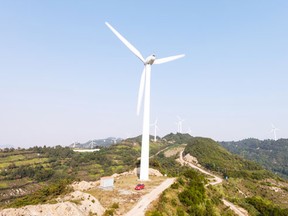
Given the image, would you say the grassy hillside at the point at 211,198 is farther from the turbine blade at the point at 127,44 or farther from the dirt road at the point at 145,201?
the turbine blade at the point at 127,44

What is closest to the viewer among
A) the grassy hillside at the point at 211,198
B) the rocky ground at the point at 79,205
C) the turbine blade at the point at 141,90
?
the rocky ground at the point at 79,205

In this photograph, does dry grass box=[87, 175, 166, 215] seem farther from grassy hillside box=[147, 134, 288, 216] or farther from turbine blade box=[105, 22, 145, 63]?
turbine blade box=[105, 22, 145, 63]

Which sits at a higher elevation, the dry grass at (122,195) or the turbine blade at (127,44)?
the turbine blade at (127,44)

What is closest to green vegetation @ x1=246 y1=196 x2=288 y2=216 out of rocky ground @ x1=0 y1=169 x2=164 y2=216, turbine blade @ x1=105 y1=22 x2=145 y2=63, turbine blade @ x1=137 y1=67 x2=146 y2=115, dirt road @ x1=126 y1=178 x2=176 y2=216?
dirt road @ x1=126 y1=178 x2=176 y2=216

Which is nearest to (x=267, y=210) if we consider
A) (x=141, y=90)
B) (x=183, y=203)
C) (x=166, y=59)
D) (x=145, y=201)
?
(x=183, y=203)

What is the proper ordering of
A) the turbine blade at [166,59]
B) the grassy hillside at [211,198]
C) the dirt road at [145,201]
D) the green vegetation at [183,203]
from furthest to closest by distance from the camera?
the turbine blade at [166,59] < the grassy hillside at [211,198] < the green vegetation at [183,203] < the dirt road at [145,201]

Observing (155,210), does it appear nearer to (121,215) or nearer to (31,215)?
(121,215)

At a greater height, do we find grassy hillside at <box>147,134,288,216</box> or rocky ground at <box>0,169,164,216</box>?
rocky ground at <box>0,169,164,216</box>

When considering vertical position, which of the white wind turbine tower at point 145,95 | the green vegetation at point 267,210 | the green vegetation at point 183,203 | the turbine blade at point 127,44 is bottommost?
the green vegetation at point 267,210

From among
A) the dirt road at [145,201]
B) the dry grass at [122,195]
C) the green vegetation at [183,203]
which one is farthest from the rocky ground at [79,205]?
the green vegetation at [183,203]

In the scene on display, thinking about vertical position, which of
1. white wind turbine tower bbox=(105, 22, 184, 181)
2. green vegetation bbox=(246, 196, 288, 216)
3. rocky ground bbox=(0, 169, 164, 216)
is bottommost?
green vegetation bbox=(246, 196, 288, 216)

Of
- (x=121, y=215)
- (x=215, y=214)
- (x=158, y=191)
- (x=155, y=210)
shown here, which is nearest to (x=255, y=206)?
(x=215, y=214)
